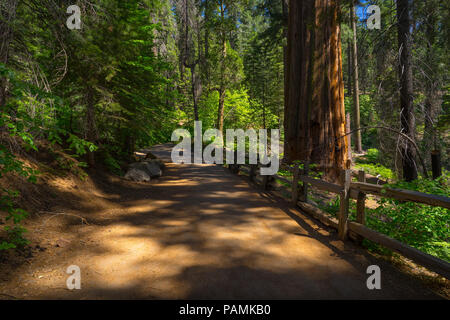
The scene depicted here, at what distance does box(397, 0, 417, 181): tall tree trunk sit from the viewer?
7.41 m

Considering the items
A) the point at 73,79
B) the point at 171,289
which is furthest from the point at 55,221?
the point at 73,79

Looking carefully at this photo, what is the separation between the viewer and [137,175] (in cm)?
1084

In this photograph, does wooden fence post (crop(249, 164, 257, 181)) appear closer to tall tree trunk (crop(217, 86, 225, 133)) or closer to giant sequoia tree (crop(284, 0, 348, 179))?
giant sequoia tree (crop(284, 0, 348, 179))

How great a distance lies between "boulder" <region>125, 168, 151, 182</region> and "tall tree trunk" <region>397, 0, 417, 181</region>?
9.32m

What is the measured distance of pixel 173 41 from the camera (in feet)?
107

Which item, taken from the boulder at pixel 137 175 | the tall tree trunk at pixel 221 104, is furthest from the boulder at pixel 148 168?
the tall tree trunk at pixel 221 104

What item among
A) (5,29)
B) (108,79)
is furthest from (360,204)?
(108,79)

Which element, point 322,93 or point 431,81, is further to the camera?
point 322,93

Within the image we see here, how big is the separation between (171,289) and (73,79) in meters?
7.63

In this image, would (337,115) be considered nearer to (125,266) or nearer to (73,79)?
(125,266)

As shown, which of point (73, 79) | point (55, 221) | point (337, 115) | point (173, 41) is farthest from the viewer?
point (173, 41)

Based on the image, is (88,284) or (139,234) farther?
(139,234)

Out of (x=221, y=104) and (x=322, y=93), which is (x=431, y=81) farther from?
(x=221, y=104)

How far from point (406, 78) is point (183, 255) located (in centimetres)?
817
